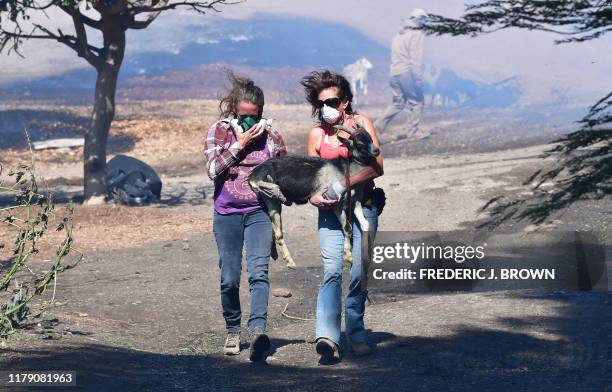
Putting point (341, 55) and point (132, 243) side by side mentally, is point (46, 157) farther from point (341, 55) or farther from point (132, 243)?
point (341, 55)

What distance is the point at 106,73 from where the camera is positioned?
1648cm

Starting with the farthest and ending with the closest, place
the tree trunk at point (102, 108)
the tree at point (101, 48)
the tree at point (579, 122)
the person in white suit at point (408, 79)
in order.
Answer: the person in white suit at point (408, 79), the tree trunk at point (102, 108), the tree at point (101, 48), the tree at point (579, 122)

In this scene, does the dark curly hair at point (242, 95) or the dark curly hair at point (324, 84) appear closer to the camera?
the dark curly hair at point (324, 84)

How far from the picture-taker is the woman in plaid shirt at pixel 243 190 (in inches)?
269

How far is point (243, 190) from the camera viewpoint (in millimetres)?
6855

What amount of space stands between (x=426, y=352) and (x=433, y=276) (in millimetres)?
3830

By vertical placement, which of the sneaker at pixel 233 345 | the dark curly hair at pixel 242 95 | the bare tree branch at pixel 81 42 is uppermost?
the bare tree branch at pixel 81 42

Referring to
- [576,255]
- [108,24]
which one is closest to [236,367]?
[576,255]

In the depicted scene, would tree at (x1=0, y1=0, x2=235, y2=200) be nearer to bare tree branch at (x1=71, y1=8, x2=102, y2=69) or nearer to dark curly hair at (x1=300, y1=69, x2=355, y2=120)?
bare tree branch at (x1=71, y1=8, x2=102, y2=69)

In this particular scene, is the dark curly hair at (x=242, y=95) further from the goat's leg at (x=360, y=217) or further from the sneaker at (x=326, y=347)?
the sneaker at (x=326, y=347)

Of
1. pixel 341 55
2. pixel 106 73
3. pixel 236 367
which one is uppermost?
pixel 341 55

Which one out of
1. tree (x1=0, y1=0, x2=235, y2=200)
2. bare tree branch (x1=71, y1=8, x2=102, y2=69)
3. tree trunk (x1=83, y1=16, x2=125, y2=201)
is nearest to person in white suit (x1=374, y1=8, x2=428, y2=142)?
tree (x1=0, y1=0, x2=235, y2=200)

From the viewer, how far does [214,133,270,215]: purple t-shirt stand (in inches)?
270

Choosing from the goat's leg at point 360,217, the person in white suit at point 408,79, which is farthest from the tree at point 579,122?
the person in white suit at point 408,79
